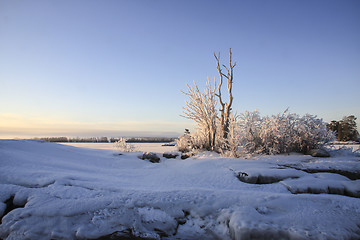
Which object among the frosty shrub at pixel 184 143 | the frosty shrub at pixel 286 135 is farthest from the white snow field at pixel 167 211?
→ the frosty shrub at pixel 184 143

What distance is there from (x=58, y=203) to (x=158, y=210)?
1183 mm

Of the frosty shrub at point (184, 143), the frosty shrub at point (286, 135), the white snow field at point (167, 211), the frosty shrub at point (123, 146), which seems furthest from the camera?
the frosty shrub at point (123, 146)

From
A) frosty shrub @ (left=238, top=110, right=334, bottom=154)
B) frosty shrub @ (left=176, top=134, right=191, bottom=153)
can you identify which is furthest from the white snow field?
frosty shrub @ (left=176, top=134, right=191, bottom=153)

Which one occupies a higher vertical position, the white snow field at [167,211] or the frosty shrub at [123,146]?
the frosty shrub at [123,146]

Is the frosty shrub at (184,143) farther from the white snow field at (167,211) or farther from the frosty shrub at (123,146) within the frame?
the white snow field at (167,211)

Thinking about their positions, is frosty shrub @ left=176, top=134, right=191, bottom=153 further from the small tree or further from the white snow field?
the white snow field

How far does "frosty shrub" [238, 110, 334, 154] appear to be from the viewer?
6340mm

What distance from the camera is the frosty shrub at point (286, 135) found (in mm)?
6340

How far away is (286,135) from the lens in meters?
6.50

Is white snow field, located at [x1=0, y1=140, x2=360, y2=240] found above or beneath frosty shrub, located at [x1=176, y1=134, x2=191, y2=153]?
beneath

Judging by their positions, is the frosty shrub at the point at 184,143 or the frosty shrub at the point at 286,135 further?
the frosty shrub at the point at 184,143

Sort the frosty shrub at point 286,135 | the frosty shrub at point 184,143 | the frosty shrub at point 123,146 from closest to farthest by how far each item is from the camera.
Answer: the frosty shrub at point 286,135 < the frosty shrub at point 184,143 < the frosty shrub at point 123,146

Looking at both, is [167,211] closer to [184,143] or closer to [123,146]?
[184,143]

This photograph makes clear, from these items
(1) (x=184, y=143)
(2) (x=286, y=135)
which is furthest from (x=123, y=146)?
(2) (x=286, y=135)
